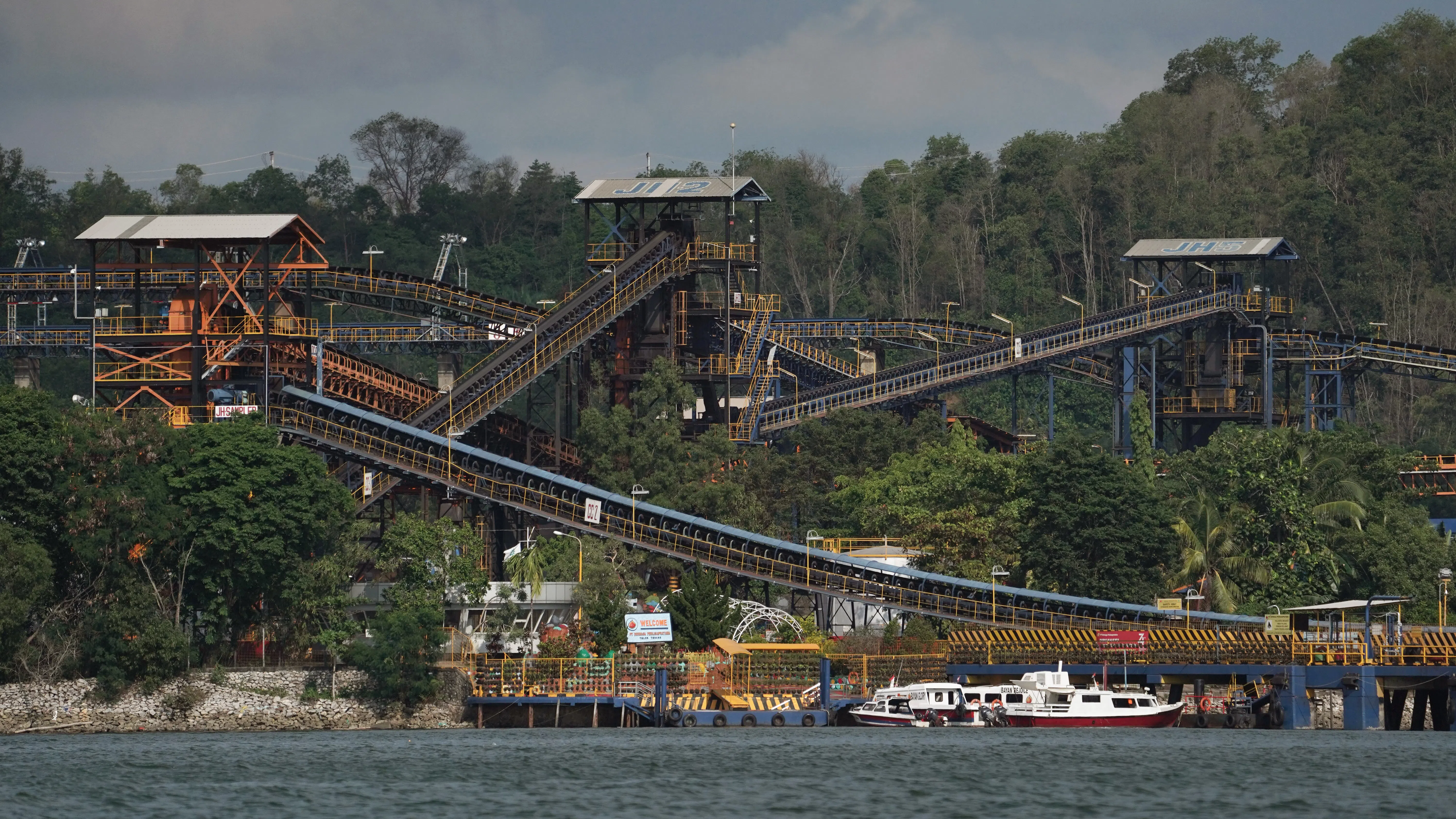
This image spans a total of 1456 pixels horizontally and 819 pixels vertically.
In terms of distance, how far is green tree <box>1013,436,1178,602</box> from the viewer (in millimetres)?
95500

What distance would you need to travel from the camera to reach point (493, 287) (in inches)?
A: 7288

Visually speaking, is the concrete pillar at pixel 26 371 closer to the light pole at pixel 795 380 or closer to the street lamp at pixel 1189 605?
the light pole at pixel 795 380

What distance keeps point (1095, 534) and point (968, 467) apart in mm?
10841

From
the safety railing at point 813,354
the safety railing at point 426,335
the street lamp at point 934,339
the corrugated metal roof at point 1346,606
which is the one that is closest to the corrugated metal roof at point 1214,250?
the street lamp at point 934,339

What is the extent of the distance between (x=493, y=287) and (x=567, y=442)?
71545 millimetres

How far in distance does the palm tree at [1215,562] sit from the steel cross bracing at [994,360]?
27.3 m

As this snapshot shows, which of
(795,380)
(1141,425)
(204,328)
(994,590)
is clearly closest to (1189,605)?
(994,590)

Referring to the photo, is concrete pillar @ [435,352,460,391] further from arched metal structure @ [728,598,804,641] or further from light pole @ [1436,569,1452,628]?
light pole @ [1436,569,1452,628]

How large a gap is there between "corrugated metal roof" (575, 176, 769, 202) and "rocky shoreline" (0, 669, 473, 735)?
1487 inches

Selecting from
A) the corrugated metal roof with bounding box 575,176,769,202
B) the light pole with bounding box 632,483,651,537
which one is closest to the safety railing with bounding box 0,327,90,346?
the corrugated metal roof with bounding box 575,176,769,202

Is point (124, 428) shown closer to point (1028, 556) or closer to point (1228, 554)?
point (1028, 556)

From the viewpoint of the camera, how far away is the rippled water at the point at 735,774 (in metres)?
59.5

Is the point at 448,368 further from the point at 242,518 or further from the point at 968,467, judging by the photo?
the point at 242,518

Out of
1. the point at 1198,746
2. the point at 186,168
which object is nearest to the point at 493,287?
the point at 186,168
